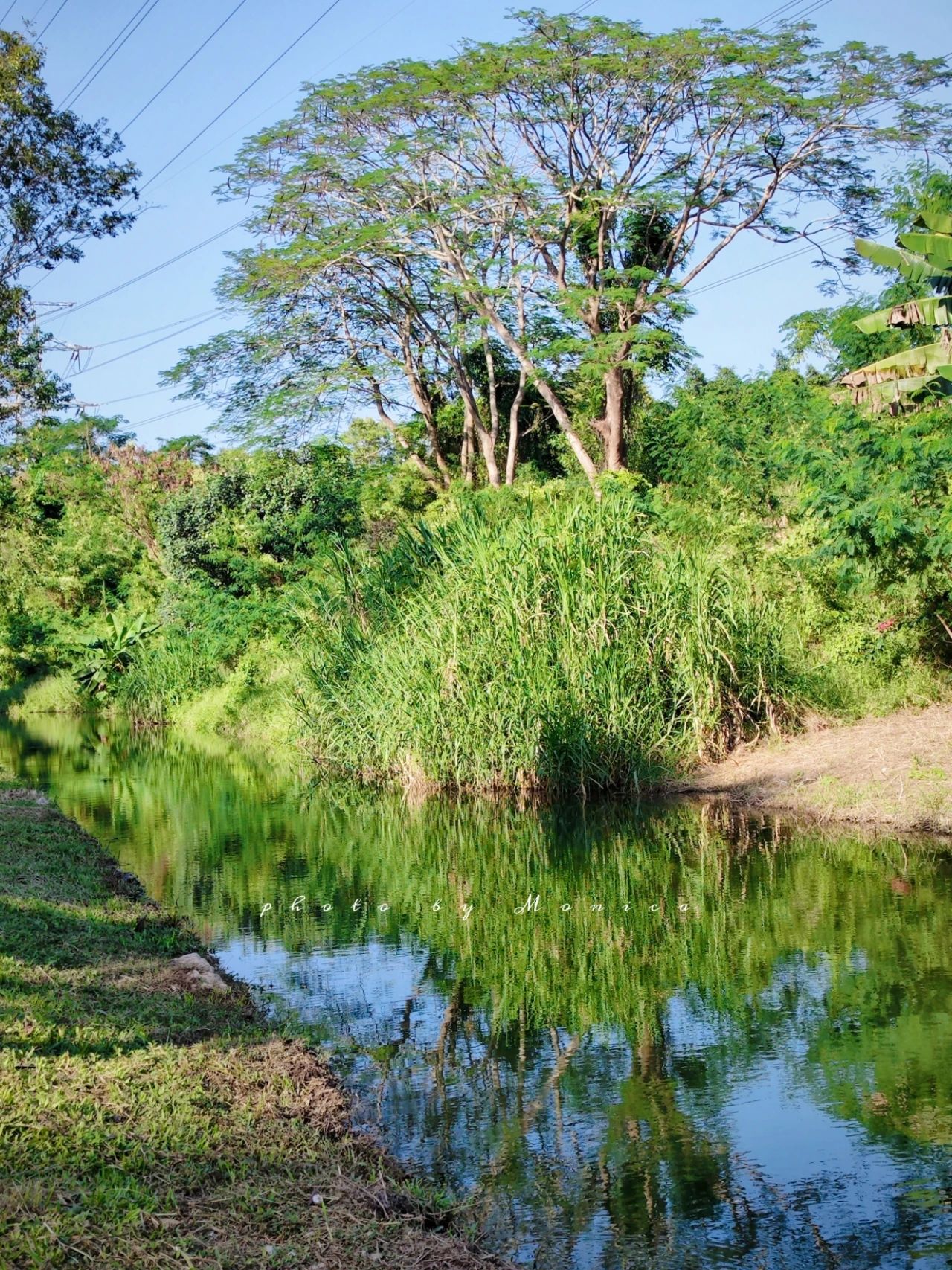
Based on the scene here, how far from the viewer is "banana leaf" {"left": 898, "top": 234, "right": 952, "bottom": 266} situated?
13.3 m

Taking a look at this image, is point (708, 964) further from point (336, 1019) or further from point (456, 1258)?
point (456, 1258)

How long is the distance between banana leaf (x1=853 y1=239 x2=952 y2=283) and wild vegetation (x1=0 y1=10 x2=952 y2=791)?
0.04 metres

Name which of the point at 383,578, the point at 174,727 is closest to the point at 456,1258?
the point at 383,578

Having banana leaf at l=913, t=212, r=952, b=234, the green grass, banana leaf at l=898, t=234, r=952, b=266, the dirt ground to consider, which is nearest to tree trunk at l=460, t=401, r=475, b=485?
the green grass

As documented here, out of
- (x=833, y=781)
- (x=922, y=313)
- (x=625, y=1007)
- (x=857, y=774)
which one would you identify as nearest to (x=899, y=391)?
(x=922, y=313)

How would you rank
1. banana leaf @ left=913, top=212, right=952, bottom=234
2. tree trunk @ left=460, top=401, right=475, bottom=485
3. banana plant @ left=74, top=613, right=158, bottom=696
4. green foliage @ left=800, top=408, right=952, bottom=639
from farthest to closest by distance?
banana plant @ left=74, top=613, right=158, bottom=696 < tree trunk @ left=460, top=401, right=475, bottom=485 < banana leaf @ left=913, top=212, right=952, bottom=234 < green foliage @ left=800, top=408, right=952, bottom=639

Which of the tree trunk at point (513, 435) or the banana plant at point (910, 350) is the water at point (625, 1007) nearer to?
the banana plant at point (910, 350)

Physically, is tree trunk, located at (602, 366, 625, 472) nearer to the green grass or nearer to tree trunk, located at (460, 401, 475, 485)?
tree trunk, located at (460, 401, 475, 485)

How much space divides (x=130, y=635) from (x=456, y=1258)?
27.9 meters

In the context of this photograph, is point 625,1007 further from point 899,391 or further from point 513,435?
point 513,435

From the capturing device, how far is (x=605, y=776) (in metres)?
13.3

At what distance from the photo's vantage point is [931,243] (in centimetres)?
1334

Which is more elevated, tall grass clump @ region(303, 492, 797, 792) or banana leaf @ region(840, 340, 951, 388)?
banana leaf @ region(840, 340, 951, 388)

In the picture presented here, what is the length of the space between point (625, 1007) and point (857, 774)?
5801 millimetres
